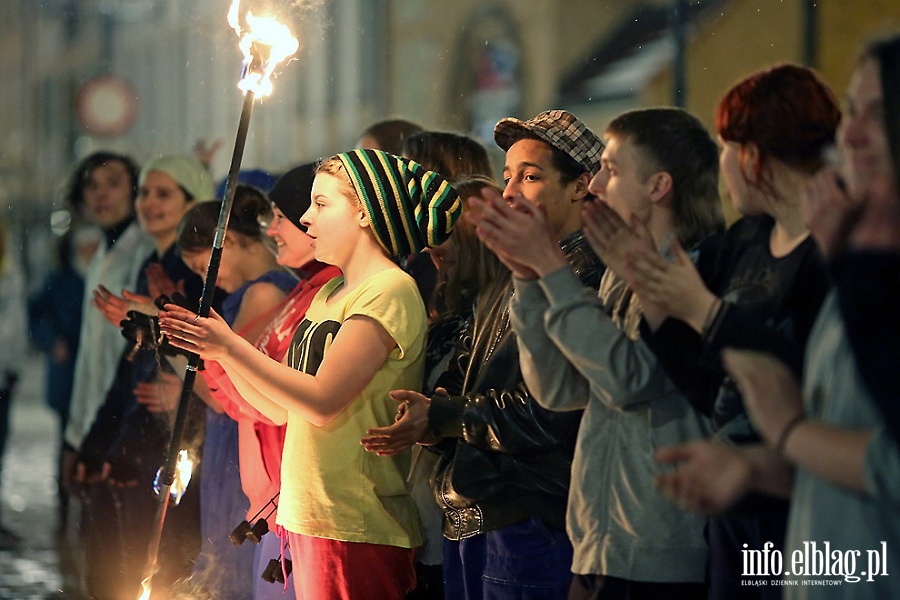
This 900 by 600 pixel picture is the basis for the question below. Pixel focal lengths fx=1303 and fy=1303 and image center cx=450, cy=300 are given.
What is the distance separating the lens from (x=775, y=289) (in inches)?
90.4

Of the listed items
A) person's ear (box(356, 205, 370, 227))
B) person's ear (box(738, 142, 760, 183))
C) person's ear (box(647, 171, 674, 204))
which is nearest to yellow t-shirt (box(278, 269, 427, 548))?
person's ear (box(356, 205, 370, 227))

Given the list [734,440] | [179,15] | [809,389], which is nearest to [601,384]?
[734,440]

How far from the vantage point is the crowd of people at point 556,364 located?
80.4 inches

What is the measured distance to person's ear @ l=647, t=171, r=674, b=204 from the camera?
268 cm

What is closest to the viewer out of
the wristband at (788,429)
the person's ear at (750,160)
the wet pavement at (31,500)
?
the wristband at (788,429)

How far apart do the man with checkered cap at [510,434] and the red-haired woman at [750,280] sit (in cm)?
54

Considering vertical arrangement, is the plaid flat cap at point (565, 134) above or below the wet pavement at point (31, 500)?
above

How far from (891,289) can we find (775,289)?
0.34m

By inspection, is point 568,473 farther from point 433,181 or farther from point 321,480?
point 433,181

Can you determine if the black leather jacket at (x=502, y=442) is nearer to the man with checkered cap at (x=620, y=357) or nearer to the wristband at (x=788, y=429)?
the man with checkered cap at (x=620, y=357)

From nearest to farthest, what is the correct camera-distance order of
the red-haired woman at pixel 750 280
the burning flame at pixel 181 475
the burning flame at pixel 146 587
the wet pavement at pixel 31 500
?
the red-haired woman at pixel 750 280 < the burning flame at pixel 146 587 < the burning flame at pixel 181 475 < the wet pavement at pixel 31 500

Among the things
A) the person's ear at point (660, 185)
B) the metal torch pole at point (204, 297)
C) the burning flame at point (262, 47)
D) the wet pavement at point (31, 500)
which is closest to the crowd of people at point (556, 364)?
the person's ear at point (660, 185)

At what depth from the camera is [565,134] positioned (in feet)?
10.3

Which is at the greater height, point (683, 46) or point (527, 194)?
point (683, 46)
